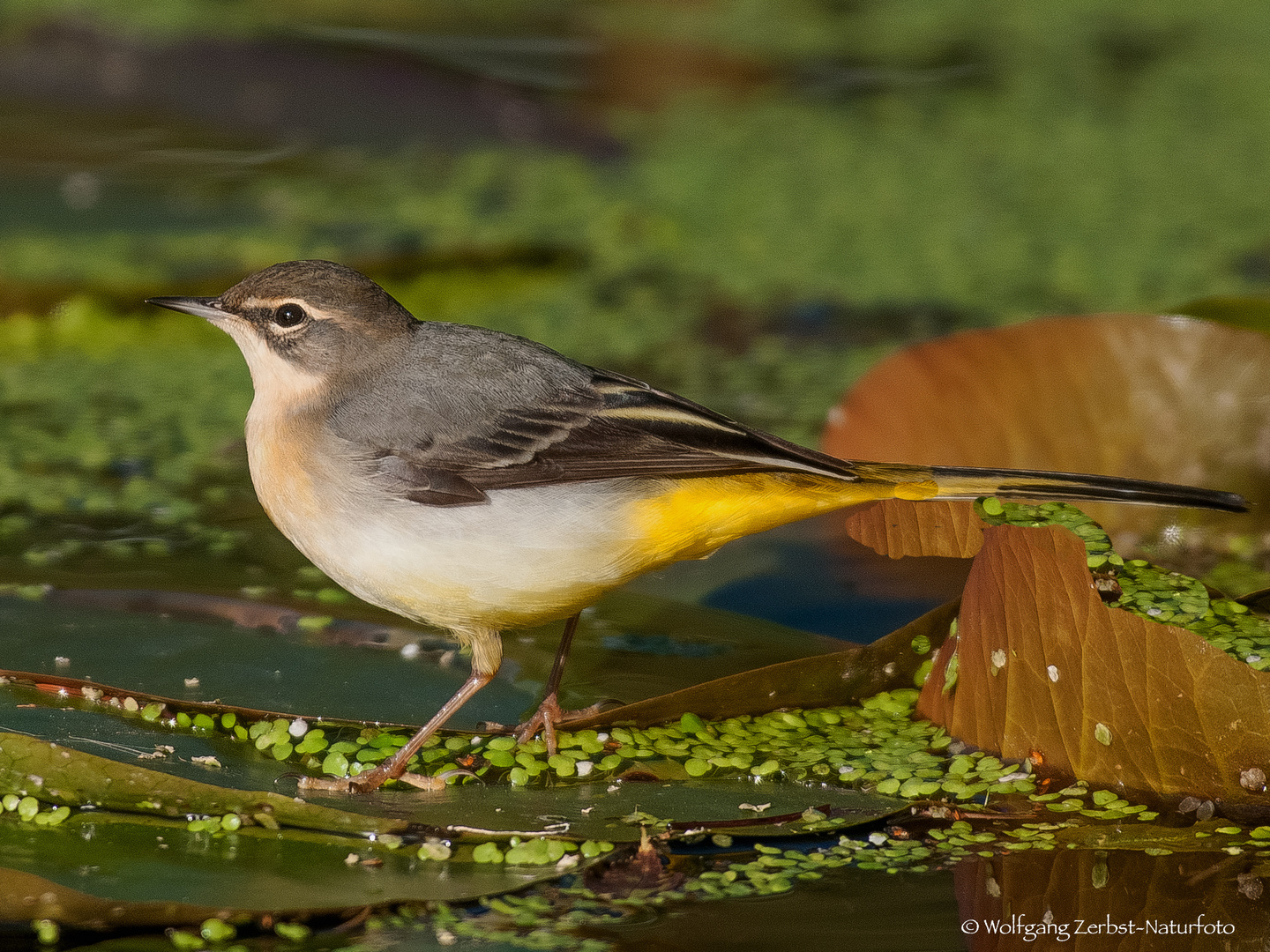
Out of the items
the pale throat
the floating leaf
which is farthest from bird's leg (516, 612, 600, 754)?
the pale throat

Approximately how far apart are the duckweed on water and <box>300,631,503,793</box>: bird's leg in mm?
1336

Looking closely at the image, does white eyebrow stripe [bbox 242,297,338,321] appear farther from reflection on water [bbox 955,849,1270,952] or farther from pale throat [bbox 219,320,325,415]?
reflection on water [bbox 955,849,1270,952]

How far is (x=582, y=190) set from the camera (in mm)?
8758

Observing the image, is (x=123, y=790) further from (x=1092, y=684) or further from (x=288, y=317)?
(x=1092, y=684)

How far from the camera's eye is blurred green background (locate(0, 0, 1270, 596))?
6.30 metres

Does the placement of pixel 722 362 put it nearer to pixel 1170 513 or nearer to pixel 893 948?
pixel 1170 513

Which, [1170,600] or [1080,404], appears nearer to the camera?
[1170,600]

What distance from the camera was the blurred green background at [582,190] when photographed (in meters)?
6.30

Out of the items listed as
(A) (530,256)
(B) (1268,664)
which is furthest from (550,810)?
(A) (530,256)

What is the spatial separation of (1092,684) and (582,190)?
20.0 ft

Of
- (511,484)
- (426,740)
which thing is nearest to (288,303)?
(511,484)

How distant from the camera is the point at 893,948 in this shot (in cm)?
289

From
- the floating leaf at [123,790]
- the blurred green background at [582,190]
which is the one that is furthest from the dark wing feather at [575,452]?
the blurred green background at [582,190]

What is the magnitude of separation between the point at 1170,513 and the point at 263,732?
9.90 feet
